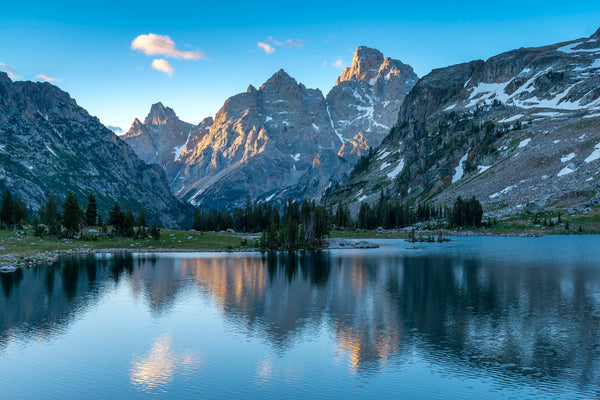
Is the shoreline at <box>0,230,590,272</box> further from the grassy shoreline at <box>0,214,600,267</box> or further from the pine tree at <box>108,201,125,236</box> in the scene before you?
the pine tree at <box>108,201,125,236</box>

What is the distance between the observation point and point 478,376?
29828 millimetres

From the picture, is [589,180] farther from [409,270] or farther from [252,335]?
[252,335]

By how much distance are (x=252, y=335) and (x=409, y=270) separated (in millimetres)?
45502

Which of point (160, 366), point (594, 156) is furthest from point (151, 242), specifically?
point (594, 156)

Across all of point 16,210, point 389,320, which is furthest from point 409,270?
point 16,210

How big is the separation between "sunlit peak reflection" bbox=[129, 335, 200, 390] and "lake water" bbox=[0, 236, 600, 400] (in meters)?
0.14

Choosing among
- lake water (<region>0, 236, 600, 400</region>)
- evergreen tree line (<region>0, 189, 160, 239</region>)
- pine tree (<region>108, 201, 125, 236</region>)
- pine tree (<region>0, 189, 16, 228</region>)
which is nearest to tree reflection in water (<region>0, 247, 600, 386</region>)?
lake water (<region>0, 236, 600, 400</region>)

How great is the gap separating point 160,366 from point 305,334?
12.9 meters

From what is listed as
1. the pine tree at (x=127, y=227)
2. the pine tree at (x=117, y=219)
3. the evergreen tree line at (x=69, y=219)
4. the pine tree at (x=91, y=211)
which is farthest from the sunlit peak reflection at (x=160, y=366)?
the pine tree at (x=91, y=211)

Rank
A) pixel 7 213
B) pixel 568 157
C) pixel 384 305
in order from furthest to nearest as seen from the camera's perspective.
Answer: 1. pixel 568 157
2. pixel 7 213
3. pixel 384 305

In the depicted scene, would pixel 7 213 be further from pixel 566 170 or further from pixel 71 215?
pixel 566 170

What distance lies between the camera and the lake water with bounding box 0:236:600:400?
2912 centimetres

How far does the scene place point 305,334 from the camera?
133 feet

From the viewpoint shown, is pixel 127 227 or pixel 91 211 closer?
pixel 127 227
